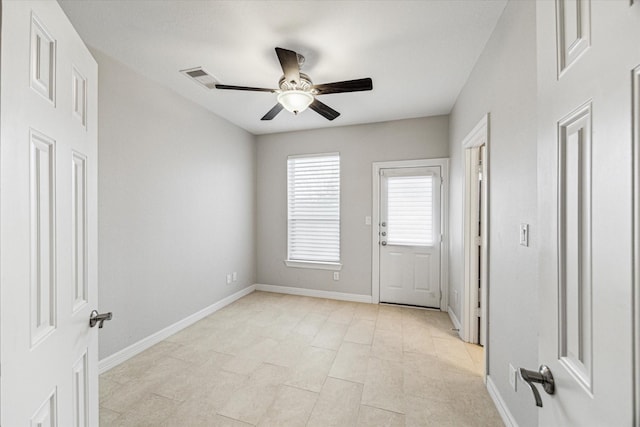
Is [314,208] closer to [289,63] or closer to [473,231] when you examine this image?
[473,231]

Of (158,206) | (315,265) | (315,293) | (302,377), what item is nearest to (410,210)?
(315,265)

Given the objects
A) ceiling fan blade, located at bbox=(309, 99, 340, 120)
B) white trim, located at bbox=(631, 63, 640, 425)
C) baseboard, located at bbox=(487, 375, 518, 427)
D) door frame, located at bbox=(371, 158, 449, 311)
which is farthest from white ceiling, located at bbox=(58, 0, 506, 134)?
baseboard, located at bbox=(487, 375, 518, 427)

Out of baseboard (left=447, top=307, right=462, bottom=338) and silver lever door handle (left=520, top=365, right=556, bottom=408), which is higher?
silver lever door handle (left=520, top=365, right=556, bottom=408)

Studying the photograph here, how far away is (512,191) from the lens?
162 centimetres

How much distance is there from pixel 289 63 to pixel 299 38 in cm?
25

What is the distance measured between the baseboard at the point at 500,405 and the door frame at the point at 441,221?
5.67ft

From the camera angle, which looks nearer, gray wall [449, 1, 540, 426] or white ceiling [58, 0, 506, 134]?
gray wall [449, 1, 540, 426]

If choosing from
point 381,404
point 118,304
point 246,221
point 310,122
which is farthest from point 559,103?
point 246,221

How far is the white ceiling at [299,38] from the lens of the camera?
1.74m

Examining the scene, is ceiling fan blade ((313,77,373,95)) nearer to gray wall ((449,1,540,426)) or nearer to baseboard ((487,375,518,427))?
gray wall ((449,1,540,426))

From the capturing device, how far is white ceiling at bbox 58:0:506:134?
174 centimetres

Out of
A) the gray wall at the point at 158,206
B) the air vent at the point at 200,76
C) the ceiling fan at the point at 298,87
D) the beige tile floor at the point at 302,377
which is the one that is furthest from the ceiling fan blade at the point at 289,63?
the beige tile floor at the point at 302,377

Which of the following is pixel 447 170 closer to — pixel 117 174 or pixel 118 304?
pixel 117 174

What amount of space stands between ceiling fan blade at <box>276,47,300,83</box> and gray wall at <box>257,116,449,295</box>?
2.03 m
